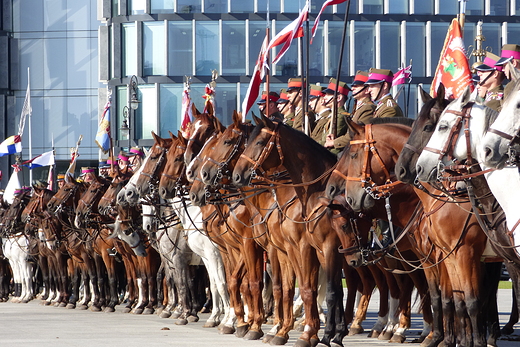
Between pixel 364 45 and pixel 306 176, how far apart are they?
94.8 feet

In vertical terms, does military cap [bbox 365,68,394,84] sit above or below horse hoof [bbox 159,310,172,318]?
above

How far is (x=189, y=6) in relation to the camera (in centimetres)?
3947

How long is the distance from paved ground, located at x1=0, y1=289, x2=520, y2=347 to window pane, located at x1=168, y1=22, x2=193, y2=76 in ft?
71.3

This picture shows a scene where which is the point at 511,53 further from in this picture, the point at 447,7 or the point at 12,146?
the point at 447,7

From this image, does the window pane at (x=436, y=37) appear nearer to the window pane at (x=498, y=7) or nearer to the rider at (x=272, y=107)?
the window pane at (x=498, y=7)

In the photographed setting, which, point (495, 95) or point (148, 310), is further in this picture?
point (148, 310)

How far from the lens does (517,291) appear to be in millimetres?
9008

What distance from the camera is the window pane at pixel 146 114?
39656 mm

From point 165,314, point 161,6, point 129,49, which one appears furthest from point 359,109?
point 129,49

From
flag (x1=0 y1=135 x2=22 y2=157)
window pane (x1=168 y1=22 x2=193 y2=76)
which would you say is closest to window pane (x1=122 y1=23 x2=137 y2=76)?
window pane (x1=168 y1=22 x2=193 y2=76)

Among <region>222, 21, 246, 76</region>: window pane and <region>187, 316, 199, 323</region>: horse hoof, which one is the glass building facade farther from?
<region>187, 316, 199, 323</region>: horse hoof

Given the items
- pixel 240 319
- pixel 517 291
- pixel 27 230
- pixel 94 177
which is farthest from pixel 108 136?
pixel 517 291

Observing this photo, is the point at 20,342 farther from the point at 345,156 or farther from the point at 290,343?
the point at 345,156

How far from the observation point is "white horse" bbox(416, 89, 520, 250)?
7457mm
